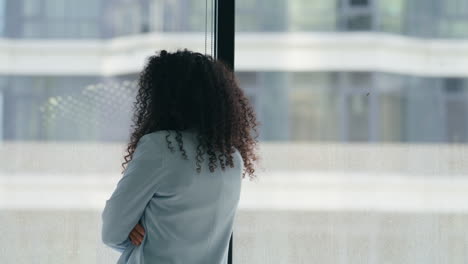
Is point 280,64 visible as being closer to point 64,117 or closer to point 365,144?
point 365,144

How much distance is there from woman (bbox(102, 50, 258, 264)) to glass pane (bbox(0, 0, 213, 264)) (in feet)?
1.60

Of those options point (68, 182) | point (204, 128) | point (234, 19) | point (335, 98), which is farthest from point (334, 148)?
point (68, 182)

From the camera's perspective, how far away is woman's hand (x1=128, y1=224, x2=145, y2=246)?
163cm

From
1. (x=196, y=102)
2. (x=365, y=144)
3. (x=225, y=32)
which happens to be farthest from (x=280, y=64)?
(x=196, y=102)

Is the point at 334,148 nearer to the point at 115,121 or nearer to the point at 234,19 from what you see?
the point at 234,19

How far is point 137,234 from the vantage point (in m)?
1.63

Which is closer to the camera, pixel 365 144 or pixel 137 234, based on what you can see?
pixel 137 234

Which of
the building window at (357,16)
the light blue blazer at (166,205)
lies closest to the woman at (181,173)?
the light blue blazer at (166,205)

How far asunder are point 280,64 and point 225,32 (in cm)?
21

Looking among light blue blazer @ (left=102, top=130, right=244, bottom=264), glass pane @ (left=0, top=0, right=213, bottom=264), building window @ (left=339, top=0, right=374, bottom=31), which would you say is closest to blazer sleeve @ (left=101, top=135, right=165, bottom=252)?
light blue blazer @ (left=102, top=130, right=244, bottom=264)

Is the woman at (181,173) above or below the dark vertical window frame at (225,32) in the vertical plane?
below

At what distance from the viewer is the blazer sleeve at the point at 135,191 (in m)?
1.58

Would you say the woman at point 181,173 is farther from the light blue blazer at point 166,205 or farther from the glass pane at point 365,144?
the glass pane at point 365,144

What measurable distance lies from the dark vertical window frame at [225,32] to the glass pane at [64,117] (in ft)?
0.25
